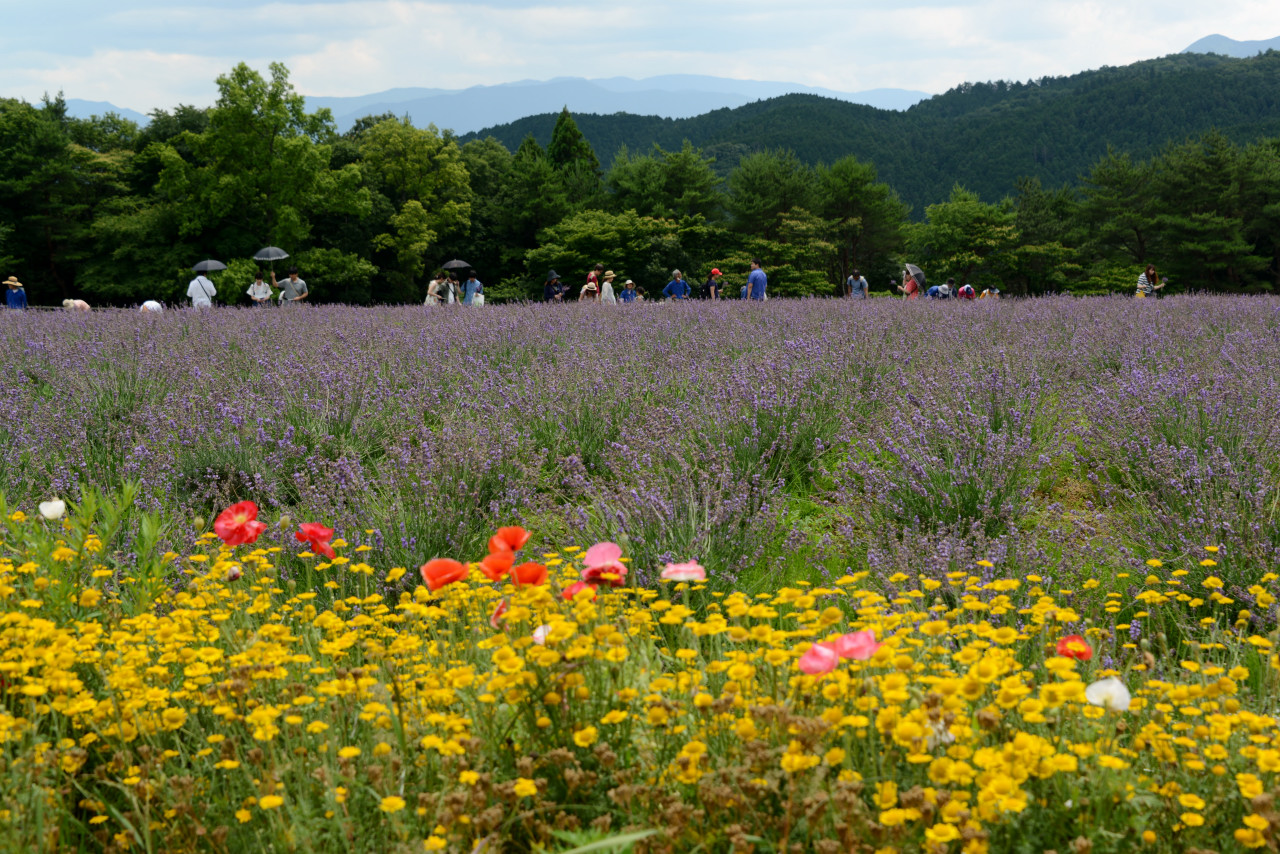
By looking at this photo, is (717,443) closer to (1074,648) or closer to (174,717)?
(1074,648)

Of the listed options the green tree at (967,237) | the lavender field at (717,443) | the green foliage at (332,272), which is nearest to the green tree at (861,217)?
the green tree at (967,237)

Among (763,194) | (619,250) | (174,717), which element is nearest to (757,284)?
(174,717)

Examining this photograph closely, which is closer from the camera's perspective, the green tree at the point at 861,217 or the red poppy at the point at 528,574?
the red poppy at the point at 528,574

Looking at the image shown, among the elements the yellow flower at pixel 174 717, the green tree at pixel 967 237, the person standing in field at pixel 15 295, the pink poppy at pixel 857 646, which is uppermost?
the green tree at pixel 967 237

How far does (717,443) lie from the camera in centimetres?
369

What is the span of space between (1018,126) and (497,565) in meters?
93.2

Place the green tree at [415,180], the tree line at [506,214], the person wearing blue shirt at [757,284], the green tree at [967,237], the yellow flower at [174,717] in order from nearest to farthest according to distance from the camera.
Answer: the yellow flower at [174,717] < the person wearing blue shirt at [757,284] < the tree line at [506,214] < the green tree at [415,180] < the green tree at [967,237]

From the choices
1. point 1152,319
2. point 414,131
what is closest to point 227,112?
point 414,131

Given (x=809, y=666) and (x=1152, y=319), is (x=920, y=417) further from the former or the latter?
(x=1152, y=319)

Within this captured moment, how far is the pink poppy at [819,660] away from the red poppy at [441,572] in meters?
0.75

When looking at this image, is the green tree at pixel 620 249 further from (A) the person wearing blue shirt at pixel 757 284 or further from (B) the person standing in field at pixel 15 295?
(B) the person standing in field at pixel 15 295

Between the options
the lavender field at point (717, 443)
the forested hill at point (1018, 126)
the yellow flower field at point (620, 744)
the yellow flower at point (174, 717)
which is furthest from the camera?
the forested hill at point (1018, 126)

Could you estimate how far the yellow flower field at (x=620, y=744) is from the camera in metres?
1.19

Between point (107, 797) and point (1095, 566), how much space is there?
2771 millimetres
